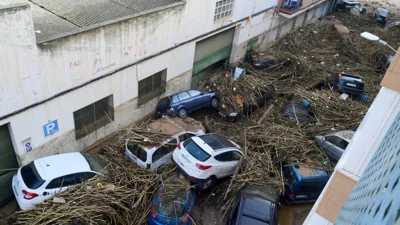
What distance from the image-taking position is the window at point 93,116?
1259 centimetres

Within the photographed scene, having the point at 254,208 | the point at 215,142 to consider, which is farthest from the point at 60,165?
the point at 254,208

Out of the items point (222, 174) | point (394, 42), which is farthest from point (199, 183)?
point (394, 42)

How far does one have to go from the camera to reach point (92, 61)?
1173 centimetres

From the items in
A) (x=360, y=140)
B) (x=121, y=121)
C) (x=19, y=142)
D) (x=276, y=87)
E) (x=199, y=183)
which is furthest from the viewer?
(x=276, y=87)

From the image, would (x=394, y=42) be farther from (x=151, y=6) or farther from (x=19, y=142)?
(x=19, y=142)

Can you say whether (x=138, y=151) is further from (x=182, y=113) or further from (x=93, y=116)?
(x=182, y=113)

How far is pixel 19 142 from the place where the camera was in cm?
1055

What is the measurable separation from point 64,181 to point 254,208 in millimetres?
5584

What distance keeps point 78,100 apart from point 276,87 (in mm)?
10792

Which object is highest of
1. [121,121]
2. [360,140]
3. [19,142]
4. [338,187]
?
[360,140]

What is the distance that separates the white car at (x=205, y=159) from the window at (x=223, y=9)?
7404 millimetres

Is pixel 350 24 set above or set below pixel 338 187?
below

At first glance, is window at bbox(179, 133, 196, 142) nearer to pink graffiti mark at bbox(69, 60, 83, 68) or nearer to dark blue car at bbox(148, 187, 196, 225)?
dark blue car at bbox(148, 187, 196, 225)

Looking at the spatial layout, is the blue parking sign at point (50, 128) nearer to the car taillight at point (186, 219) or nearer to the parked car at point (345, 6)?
the car taillight at point (186, 219)
